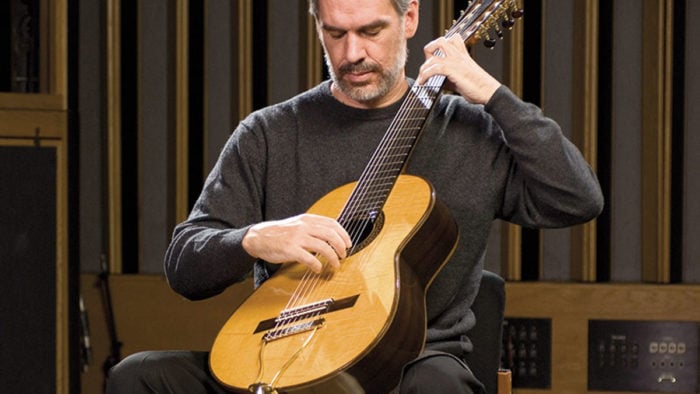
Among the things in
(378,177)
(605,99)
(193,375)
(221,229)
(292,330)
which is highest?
(605,99)

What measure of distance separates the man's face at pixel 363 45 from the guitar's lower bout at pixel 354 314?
0.25 m

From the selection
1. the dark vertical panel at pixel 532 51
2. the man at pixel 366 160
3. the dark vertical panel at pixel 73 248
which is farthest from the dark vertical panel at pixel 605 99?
the dark vertical panel at pixel 73 248

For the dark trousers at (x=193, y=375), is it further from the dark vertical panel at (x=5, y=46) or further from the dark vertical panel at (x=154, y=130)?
the dark vertical panel at (x=154, y=130)

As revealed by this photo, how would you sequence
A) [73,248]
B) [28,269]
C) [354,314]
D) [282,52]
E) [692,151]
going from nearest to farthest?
[354,314] < [28,269] < [73,248] < [692,151] < [282,52]

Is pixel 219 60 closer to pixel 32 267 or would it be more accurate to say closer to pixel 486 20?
pixel 32 267

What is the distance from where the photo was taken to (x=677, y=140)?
119 inches

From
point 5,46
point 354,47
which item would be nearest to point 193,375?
point 354,47

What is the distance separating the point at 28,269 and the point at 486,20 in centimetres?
130

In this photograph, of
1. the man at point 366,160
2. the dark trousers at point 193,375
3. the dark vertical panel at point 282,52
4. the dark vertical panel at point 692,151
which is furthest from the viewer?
the dark vertical panel at point 282,52

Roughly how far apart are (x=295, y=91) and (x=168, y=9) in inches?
17.9

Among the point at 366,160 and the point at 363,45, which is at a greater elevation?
the point at 363,45

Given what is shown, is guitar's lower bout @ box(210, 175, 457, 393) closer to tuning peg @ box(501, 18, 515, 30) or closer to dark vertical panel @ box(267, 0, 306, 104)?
tuning peg @ box(501, 18, 515, 30)

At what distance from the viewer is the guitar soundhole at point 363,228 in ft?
5.90

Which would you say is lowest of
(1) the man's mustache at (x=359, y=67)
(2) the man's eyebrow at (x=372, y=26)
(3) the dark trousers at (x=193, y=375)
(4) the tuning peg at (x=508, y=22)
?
(3) the dark trousers at (x=193, y=375)
